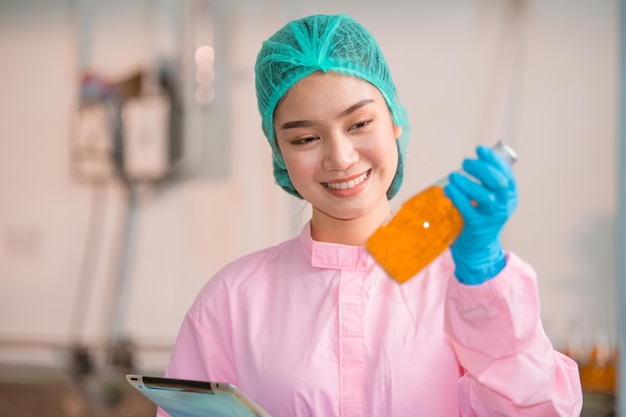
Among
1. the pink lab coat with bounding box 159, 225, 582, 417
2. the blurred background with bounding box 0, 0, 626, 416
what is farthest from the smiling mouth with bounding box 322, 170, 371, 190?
the blurred background with bounding box 0, 0, 626, 416

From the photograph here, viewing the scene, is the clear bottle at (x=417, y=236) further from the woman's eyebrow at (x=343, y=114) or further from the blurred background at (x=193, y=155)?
the blurred background at (x=193, y=155)

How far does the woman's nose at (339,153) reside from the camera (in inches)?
36.0

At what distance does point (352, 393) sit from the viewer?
3.06 ft

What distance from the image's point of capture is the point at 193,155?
2305 mm

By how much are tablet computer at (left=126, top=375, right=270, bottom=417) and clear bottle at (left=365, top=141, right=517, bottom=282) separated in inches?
8.4

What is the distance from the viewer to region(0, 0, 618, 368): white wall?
1985mm

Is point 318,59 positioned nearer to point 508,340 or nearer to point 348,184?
point 348,184

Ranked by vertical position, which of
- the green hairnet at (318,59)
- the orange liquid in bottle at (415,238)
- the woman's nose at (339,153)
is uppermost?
the green hairnet at (318,59)

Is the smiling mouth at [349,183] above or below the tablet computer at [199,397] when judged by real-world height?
above

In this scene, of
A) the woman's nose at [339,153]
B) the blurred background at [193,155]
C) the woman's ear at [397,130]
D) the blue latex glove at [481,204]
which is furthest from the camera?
the blurred background at [193,155]

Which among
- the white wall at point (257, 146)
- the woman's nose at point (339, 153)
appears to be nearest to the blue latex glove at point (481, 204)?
the woman's nose at point (339, 153)

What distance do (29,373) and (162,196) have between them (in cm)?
74

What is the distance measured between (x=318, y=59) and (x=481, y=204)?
1.10 ft

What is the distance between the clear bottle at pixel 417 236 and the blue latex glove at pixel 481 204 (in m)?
0.03
